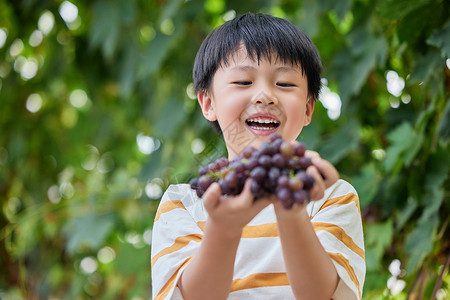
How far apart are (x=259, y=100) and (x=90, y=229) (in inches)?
52.8

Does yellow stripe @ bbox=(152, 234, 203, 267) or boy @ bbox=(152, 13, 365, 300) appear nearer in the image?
boy @ bbox=(152, 13, 365, 300)

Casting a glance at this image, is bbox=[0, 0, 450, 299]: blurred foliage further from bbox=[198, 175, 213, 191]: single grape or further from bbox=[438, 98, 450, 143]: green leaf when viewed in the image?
bbox=[198, 175, 213, 191]: single grape

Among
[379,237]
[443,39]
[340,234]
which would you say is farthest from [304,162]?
[379,237]

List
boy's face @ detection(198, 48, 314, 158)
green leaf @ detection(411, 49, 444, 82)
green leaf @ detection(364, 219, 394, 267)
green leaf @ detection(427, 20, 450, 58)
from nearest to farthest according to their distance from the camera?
boy's face @ detection(198, 48, 314, 158) → green leaf @ detection(427, 20, 450, 58) → green leaf @ detection(411, 49, 444, 82) → green leaf @ detection(364, 219, 394, 267)

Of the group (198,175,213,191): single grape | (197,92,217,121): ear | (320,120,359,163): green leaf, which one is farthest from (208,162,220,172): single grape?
(320,120,359,163): green leaf

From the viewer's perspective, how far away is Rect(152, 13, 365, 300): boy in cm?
67

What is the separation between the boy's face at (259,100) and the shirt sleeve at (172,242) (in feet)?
0.36

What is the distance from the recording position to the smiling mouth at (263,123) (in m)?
0.77

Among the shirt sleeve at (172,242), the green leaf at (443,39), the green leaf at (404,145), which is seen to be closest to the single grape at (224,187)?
the shirt sleeve at (172,242)

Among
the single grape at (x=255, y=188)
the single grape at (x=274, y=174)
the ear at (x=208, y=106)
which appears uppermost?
the ear at (x=208, y=106)

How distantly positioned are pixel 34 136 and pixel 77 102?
294 millimetres

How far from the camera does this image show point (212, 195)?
568mm

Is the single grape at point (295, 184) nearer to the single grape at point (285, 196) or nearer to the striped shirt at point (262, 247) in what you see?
the single grape at point (285, 196)

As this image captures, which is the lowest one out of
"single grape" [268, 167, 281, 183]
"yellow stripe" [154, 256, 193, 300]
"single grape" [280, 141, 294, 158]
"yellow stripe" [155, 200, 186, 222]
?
"yellow stripe" [154, 256, 193, 300]
